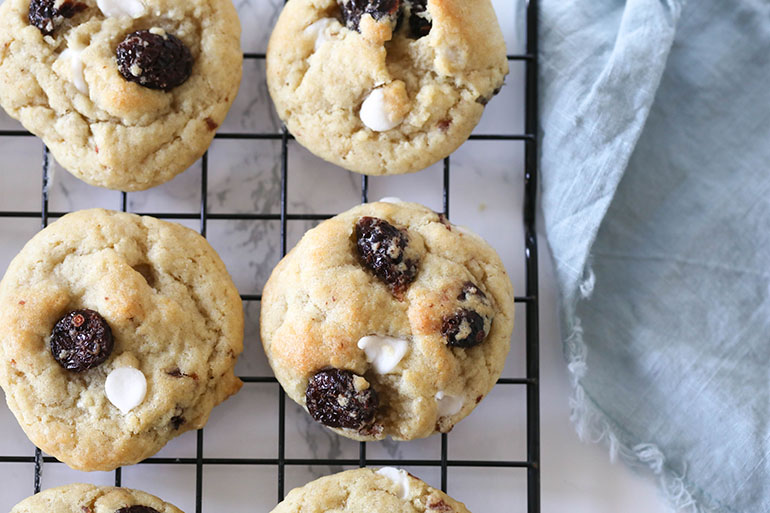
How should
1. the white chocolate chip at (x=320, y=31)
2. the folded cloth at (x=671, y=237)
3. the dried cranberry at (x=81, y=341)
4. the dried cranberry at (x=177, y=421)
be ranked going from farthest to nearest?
1. the folded cloth at (x=671, y=237)
2. the white chocolate chip at (x=320, y=31)
3. the dried cranberry at (x=177, y=421)
4. the dried cranberry at (x=81, y=341)

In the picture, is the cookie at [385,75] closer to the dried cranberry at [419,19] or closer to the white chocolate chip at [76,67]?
the dried cranberry at [419,19]

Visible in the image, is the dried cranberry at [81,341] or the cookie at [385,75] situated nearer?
the dried cranberry at [81,341]

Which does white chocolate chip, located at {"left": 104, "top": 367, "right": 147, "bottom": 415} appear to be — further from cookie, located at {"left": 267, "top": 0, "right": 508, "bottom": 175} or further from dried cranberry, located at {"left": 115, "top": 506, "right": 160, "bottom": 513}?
cookie, located at {"left": 267, "top": 0, "right": 508, "bottom": 175}

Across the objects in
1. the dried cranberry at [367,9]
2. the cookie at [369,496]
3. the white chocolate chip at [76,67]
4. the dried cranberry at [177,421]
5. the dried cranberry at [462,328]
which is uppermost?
the dried cranberry at [367,9]

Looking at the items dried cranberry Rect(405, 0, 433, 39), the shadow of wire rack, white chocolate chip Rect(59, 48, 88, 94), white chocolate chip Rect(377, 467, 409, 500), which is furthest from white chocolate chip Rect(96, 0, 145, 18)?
white chocolate chip Rect(377, 467, 409, 500)

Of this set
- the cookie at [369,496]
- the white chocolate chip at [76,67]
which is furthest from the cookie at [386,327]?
the white chocolate chip at [76,67]

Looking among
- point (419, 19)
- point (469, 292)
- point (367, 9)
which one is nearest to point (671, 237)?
point (469, 292)

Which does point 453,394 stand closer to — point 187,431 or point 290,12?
point 187,431
